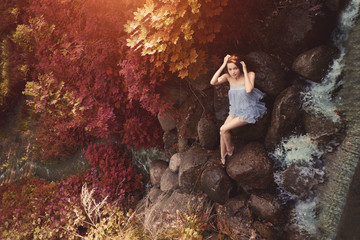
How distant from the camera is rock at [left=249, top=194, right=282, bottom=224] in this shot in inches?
130

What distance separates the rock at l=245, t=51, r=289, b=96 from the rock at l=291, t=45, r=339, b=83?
280 mm

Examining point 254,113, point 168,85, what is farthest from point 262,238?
point 168,85

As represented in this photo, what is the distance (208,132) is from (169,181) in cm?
155

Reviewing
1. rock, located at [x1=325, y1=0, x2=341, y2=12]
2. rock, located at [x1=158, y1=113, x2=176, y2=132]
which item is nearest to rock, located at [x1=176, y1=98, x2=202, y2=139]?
rock, located at [x1=158, y1=113, x2=176, y2=132]

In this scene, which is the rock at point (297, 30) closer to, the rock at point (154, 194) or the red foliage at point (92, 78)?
the red foliage at point (92, 78)

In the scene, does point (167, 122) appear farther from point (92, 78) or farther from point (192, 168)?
point (92, 78)

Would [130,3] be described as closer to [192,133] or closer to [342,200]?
[192,133]

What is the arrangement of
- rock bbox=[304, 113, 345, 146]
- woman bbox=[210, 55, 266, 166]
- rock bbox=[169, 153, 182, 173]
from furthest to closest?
rock bbox=[169, 153, 182, 173] < woman bbox=[210, 55, 266, 166] < rock bbox=[304, 113, 345, 146]

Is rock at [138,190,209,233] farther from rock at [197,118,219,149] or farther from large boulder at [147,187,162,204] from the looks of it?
rock at [197,118,219,149]

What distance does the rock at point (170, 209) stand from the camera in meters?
4.19

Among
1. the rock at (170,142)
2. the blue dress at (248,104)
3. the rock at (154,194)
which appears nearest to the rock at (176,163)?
the rock at (170,142)

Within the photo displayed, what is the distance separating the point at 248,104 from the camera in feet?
10.5

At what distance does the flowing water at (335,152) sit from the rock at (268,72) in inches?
15.1

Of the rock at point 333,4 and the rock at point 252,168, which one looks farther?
the rock at point 252,168
